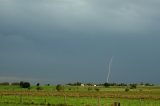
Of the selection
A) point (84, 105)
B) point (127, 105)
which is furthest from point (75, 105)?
point (127, 105)

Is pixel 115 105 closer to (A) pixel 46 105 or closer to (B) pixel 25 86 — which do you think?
(A) pixel 46 105

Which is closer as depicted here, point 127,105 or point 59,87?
point 127,105

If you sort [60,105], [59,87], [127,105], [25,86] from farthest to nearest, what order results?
[25,86], [59,87], [127,105], [60,105]

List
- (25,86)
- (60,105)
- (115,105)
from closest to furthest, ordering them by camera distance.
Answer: (115,105)
(60,105)
(25,86)

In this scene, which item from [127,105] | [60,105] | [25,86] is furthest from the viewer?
[25,86]

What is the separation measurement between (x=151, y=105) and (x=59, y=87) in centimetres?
10072

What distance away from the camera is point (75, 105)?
2243 inches

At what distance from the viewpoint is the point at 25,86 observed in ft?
626

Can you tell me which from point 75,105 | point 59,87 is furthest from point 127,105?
point 59,87

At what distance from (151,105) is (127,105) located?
3.61 meters

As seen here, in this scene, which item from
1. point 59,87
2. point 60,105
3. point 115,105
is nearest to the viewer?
point 115,105

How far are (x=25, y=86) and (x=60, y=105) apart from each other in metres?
137

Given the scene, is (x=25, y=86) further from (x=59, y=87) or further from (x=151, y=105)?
(x=151, y=105)

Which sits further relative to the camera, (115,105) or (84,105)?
(84,105)
